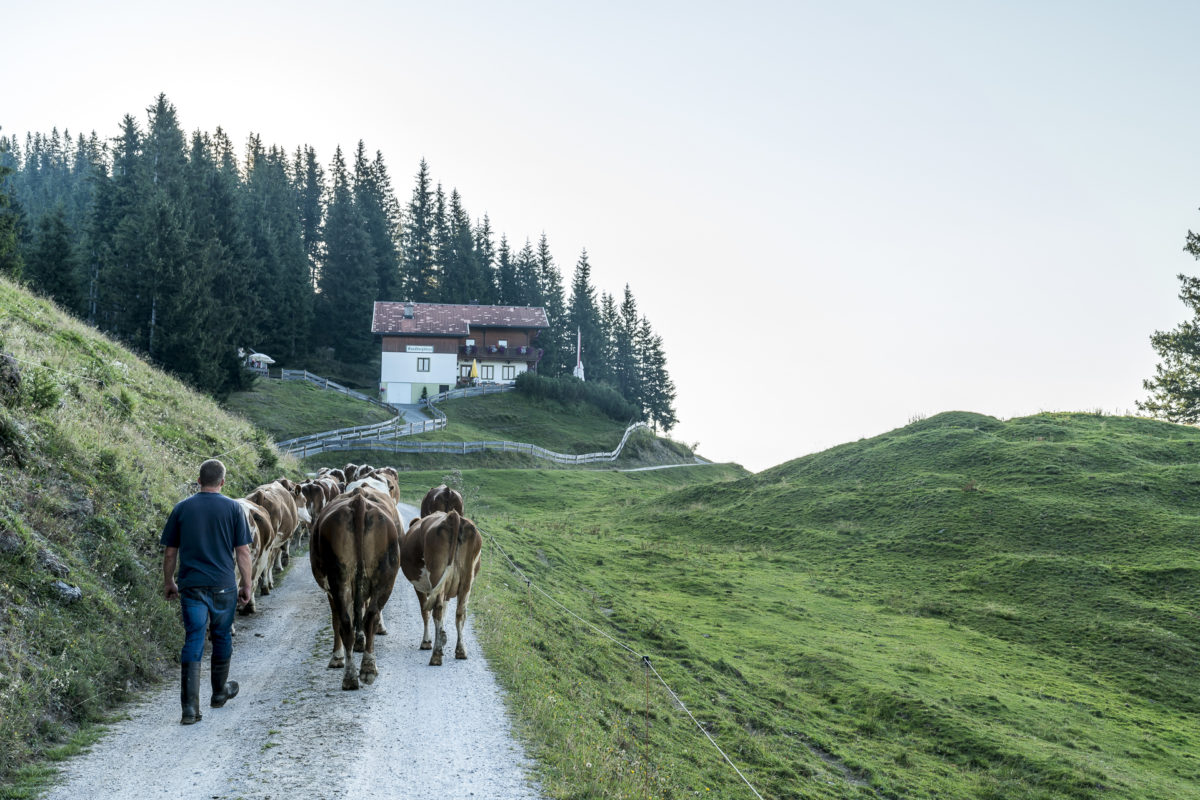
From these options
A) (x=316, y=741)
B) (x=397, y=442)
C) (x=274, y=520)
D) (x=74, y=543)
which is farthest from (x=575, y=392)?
(x=316, y=741)

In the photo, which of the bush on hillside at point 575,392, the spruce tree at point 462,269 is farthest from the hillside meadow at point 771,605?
the spruce tree at point 462,269

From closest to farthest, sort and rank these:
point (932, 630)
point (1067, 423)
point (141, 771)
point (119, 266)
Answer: point (141, 771)
point (932, 630)
point (1067, 423)
point (119, 266)

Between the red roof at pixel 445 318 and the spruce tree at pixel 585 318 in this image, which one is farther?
the spruce tree at pixel 585 318

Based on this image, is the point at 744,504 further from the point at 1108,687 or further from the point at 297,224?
the point at 297,224

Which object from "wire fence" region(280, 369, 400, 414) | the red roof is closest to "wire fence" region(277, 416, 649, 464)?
"wire fence" region(280, 369, 400, 414)

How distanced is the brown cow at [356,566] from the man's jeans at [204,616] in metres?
1.34

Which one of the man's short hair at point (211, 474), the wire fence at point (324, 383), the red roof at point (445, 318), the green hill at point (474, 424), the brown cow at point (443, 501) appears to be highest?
the red roof at point (445, 318)

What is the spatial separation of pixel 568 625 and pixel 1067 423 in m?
38.5

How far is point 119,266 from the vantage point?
53.7 m

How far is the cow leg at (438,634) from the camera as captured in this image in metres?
11.3

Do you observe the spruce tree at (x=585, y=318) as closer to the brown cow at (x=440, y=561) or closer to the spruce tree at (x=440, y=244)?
the spruce tree at (x=440, y=244)

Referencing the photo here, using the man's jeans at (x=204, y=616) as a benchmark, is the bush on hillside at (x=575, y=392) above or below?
above

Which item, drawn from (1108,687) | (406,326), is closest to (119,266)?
(406,326)

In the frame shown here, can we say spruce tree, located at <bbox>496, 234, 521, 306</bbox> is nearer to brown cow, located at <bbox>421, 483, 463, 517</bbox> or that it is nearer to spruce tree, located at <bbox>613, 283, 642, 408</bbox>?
spruce tree, located at <bbox>613, 283, 642, 408</bbox>
